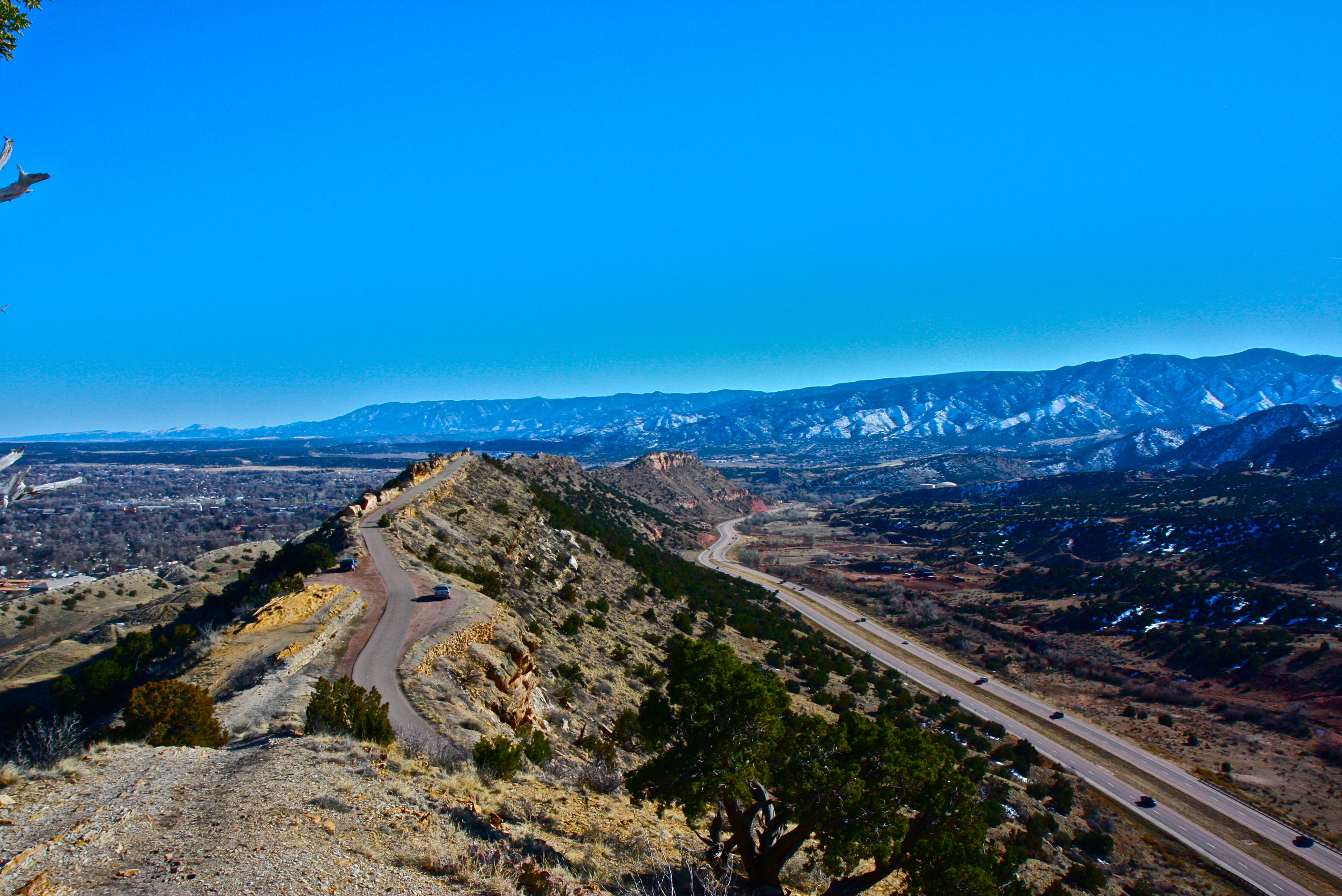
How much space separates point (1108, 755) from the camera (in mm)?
36375

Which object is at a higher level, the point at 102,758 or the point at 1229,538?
the point at 102,758

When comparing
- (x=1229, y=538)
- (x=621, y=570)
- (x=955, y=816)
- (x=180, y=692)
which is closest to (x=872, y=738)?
(x=955, y=816)

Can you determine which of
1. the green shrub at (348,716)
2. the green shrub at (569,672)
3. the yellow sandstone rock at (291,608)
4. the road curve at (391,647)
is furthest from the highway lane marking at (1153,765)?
the yellow sandstone rock at (291,608)

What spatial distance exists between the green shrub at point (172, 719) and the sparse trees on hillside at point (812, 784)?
32.4 feet

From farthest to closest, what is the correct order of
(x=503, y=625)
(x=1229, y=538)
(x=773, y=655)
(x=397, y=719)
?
(x=1229, y=538)
(x=773, y=655)
(x=503, y=625)
(x=397, y=719)

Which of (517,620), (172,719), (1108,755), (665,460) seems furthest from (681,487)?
(172,719)

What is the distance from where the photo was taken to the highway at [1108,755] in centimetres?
2673

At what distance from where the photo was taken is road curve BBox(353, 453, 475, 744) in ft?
53.4

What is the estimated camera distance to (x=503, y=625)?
24.4m

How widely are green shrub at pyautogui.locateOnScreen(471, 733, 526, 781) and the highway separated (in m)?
31.9

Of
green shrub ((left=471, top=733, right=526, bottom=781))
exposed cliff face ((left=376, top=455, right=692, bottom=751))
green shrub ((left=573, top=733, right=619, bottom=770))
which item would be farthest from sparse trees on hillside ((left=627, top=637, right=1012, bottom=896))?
exposed cliff face ((left=376, top=455, right=692, bottom=751))

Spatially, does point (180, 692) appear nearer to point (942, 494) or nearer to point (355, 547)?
point (355, 547)

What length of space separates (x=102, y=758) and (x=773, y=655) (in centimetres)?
3610

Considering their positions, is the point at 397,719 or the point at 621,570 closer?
the point at 397,719
